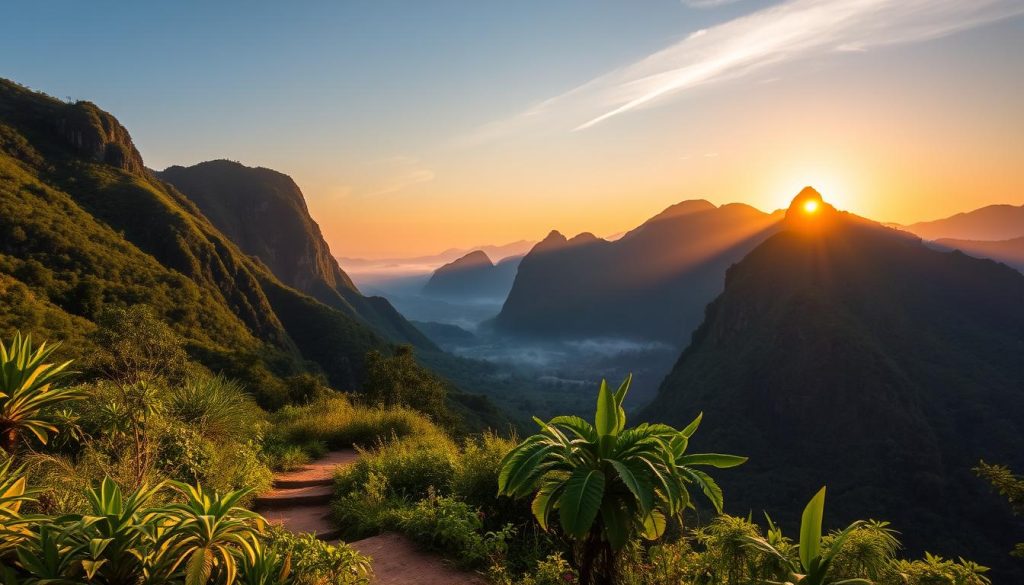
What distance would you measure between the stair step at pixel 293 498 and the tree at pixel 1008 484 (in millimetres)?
10120

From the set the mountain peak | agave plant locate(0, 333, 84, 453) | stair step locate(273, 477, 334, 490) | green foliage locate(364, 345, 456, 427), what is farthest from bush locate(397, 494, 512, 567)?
the mountain peak

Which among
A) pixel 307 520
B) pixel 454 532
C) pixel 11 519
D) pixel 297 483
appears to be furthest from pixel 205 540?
pixel 297 483

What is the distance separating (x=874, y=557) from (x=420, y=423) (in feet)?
37.8

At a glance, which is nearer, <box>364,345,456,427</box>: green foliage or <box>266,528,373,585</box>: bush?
<box>266,528,373,585</box>: bush

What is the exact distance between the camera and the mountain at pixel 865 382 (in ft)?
262

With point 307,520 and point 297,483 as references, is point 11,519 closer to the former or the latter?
point 307,520

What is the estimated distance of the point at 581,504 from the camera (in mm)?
3791

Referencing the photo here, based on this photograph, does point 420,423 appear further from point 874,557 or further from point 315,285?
point 315,285

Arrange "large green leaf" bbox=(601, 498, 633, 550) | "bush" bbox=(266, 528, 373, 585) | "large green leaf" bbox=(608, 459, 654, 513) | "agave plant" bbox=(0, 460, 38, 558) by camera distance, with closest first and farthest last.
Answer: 1. "large green leaf" bbox=(608, 459, 654, 513)
2. "large green leaf" bbox=(601, 498, 633, 550)
3. "agave plant" bbox=(0, 460, 38, 558)
4. "bush" bbox=(266, 528, 373, 585)

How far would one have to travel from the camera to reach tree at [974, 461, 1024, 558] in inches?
255

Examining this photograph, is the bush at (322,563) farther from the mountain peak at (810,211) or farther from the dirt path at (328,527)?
the mountain peak at (810,211)

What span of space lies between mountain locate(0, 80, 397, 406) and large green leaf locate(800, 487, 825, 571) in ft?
119

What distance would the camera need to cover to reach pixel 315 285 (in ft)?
653

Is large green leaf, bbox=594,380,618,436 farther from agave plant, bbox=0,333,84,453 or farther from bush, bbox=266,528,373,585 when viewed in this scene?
agave plant, bbox=0,333,84,453
